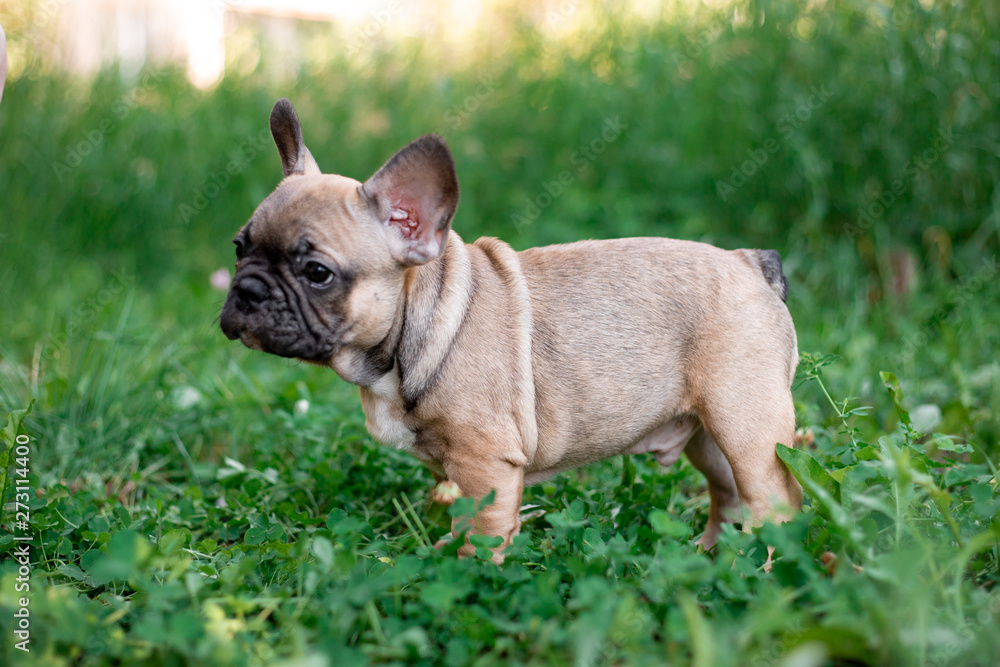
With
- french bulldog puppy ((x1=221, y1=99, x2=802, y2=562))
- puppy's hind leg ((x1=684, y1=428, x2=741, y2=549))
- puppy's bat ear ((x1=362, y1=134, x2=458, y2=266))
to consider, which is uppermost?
puppy's bat ear ((x1=362, y1=134, x2=458, y2=266))

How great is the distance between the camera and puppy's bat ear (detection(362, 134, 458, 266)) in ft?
8.53

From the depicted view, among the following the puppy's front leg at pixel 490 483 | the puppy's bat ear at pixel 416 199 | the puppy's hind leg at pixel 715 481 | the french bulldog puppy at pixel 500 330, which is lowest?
the puppy's hind leg at pixel 715 481

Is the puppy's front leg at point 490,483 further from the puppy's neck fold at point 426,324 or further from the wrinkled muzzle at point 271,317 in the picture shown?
the wrinkled muzzle at point 271,317

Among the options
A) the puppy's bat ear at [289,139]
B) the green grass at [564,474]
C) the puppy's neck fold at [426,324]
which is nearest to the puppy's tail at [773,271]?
the green grass at [564,474]

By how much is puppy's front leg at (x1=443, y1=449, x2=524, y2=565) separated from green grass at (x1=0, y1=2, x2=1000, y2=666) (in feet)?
0.65

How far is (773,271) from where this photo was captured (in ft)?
10.1

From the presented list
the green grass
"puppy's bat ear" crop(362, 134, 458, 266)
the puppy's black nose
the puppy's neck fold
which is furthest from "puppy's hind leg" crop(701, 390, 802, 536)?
the puppy's black nose

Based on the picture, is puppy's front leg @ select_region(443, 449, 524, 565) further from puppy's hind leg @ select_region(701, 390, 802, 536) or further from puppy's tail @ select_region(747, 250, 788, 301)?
puppy's tail @ select_region(747, 250, 788, 301)

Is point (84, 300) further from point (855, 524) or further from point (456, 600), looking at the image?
point (855, 524)

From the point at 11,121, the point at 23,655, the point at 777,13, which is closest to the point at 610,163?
the point at 777,13

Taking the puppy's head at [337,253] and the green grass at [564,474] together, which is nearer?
the green grass at [564,474]

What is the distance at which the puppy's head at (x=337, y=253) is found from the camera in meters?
2.57

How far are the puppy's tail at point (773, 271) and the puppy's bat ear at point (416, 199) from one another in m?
1.30

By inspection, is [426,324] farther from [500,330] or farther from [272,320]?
[272,320]
